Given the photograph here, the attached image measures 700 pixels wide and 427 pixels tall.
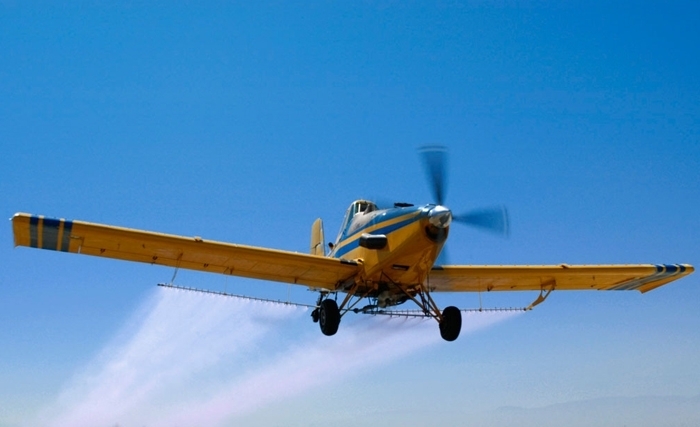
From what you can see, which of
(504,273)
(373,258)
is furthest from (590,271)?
(373,258)

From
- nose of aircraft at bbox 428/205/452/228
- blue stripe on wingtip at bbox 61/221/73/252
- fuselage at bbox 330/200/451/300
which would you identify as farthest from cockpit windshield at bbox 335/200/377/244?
blue stripe on wingtip at bbox 61/221/73/252

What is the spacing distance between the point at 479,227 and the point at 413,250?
7.08 feet

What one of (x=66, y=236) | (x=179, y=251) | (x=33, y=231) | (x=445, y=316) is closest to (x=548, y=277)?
(x=445, y=316)

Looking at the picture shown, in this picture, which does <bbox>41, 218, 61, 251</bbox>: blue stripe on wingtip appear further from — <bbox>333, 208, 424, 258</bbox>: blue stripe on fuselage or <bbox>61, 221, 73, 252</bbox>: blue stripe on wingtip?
<bbox>333, 208, 424, 258</bbox>: blue stripe on fuselage

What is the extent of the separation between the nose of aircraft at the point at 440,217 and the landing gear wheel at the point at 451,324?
4059mm

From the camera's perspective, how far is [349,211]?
87.2 feet

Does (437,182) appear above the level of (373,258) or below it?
above

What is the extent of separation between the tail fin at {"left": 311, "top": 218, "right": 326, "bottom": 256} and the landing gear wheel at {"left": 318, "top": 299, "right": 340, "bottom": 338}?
6761mm

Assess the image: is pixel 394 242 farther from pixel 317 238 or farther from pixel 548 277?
pixel 317 238

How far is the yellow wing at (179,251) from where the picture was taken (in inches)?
878

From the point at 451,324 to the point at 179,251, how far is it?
29.9 feet

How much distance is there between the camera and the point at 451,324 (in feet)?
82.2

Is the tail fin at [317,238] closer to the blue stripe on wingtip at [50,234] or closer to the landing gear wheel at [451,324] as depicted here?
the landing gear wheel at [451,324]

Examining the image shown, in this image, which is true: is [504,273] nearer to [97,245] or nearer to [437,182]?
[437,182]
